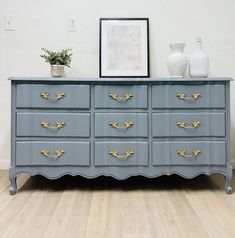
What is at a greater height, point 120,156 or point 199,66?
point 199,66

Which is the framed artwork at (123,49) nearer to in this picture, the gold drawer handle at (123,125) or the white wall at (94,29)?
the white wall at (94,29)

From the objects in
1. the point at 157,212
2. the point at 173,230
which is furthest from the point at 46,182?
the point at 173,230

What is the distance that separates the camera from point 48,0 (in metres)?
2.43

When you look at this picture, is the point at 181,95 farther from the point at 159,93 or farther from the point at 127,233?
the point at 127,233

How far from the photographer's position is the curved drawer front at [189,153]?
1939 mm

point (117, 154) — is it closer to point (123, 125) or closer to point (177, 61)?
point (123, 125)

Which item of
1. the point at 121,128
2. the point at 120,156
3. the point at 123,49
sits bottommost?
the point at 120,156

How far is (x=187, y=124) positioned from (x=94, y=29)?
3.56ft

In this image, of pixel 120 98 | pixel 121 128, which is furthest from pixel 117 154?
pixel 120 98

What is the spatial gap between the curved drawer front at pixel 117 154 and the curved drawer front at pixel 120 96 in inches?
9.3

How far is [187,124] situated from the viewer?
1938 mm

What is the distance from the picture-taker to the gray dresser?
1.92 meters

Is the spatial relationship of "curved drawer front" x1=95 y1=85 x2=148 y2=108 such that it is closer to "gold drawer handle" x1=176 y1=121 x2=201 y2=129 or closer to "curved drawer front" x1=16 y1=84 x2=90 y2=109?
"curved drawer front" x1=16 y1=84 x2=90 y2=109

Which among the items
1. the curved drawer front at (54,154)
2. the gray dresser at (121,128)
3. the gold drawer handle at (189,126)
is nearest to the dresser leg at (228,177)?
the gray dresser at (121,128)
